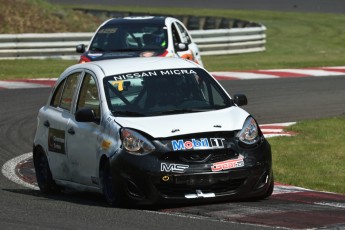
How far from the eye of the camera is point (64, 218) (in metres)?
9.10

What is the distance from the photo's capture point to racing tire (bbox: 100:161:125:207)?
9.78 meters

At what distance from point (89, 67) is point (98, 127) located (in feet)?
3.64

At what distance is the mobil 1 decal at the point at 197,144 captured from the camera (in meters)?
9.72

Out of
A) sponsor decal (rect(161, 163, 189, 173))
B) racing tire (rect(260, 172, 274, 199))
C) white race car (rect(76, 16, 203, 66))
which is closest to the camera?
sponsor decal (rect(161, 163, 189, 173))

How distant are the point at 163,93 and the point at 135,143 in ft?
3.64

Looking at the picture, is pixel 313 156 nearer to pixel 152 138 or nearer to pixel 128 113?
pixel 128 113

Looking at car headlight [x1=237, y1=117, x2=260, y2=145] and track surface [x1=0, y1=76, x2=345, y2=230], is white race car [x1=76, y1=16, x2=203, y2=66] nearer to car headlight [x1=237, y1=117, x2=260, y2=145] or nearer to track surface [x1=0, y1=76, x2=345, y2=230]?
track surface [x1=0, y1=76, x2=345, y2=230]

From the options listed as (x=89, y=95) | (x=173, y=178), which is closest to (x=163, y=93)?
(x=89, y=95)

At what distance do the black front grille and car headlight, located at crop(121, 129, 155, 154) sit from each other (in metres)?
0.33

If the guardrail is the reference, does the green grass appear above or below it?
above

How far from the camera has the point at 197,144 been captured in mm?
9766

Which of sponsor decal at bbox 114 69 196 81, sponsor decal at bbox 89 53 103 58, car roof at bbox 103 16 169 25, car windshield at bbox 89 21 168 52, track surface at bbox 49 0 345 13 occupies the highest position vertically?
sponsor decal at bbox 114 69 196 81

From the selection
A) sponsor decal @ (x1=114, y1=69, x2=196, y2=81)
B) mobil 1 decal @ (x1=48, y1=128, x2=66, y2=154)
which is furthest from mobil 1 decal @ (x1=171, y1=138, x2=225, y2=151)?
mobil 1 decal @ (x1=48, y1=128, x2=66, y2=154)

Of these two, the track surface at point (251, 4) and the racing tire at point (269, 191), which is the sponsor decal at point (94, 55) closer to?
the racing tire at point (269, 191)
